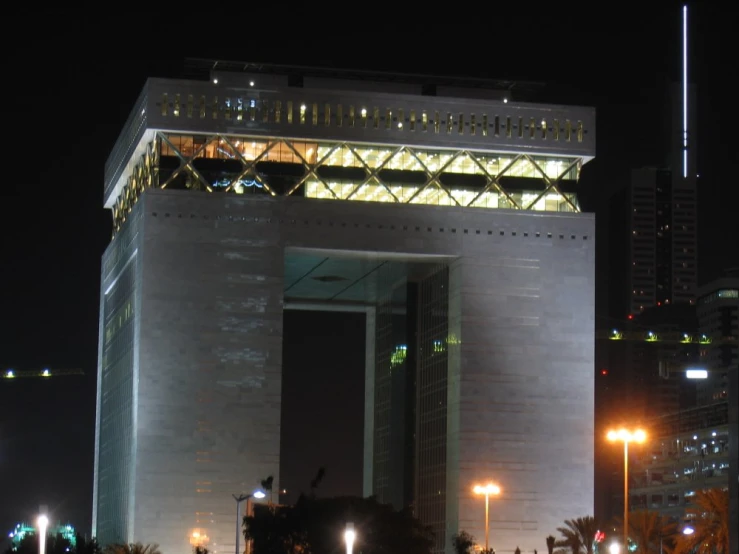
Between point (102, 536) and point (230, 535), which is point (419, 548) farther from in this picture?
point (102, 536)

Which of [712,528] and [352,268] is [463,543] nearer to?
[712,528]

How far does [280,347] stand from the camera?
7894 centimetres

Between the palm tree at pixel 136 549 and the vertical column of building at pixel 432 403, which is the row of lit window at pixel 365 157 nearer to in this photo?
the vertical column of building at pixel 432 403

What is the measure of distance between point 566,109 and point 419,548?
76.6 ft

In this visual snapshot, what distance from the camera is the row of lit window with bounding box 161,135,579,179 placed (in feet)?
265

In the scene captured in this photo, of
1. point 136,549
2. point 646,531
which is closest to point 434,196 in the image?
point 646,531

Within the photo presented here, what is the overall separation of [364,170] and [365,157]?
2.86 feet

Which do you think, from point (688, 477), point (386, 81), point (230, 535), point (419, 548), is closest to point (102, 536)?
point (230, 535)

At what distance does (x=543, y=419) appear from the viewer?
3155 inches

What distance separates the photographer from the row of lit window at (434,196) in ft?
268

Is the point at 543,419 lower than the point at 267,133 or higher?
lower

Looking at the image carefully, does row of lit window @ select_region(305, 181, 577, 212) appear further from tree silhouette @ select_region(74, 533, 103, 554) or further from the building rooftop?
tree silhouette @ select_region(74, 533, 103, 554)

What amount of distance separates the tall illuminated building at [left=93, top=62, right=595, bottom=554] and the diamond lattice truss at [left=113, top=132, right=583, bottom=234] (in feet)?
0.32

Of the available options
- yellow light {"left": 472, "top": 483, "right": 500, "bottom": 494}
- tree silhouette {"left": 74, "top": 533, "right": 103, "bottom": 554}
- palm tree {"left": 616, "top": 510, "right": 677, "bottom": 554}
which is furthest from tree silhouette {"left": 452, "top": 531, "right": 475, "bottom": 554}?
tree silhouette {"left": 74, "top": 533, "right": 103, "bottom": 554}
